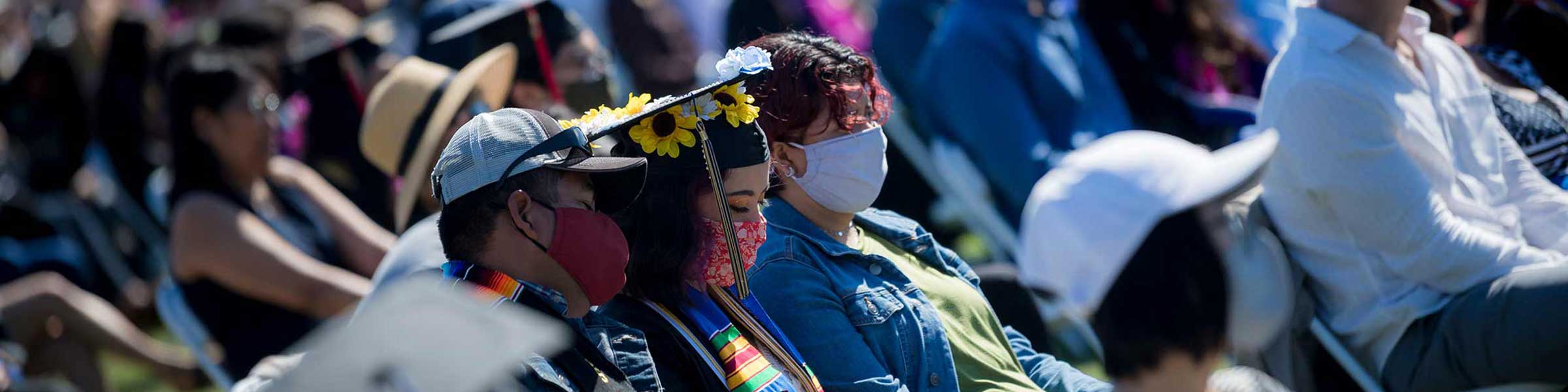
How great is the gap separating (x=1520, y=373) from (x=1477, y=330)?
0.51 feet

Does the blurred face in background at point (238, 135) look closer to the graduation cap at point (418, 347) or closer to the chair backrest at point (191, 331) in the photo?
the chair backrest at point (191, 331)

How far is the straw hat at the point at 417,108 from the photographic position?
4508 mm

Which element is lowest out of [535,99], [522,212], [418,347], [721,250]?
[535,99]

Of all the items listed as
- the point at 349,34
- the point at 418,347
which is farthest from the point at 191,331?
the point at 418,347

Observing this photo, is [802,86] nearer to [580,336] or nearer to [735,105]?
[735,105]

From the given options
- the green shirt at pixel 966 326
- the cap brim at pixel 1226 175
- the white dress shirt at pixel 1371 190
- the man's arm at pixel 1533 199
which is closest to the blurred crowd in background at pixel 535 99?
the man's arm at pixel 1533 199

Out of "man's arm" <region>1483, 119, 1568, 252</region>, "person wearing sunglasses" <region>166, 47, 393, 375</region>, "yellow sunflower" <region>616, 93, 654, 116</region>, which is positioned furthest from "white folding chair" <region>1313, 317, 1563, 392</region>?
"person wearing sunglasses" <region>166, 47, 393, 375</region>

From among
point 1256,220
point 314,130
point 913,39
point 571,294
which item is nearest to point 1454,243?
point 1256,220

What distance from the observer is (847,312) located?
3.50m

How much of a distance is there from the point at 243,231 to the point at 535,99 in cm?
106

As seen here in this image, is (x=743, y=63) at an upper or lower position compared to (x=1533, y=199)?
upper

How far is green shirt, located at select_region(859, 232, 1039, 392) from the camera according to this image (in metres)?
3.67

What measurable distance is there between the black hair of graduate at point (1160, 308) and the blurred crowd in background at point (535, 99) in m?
1.85

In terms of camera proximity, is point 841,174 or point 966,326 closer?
point 841,174
